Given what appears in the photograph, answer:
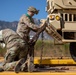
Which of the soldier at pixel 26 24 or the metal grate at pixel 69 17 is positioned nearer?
the soldier at pixel 26 24

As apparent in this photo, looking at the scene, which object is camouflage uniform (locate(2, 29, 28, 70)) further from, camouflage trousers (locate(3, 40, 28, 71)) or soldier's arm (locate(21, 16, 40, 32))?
soldier's arm (locate(21, 16, 40, 32))

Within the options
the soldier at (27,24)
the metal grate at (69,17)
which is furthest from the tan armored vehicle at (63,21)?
the soldier at (27,24)

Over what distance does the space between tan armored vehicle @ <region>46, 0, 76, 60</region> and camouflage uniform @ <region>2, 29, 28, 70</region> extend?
1932 mm

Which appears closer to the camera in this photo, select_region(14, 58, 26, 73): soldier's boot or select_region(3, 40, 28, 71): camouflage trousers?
select_region(14, 58, 26, 73): soldier's boot

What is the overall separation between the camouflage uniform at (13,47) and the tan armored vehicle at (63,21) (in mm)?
1932

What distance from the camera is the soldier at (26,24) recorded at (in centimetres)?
712

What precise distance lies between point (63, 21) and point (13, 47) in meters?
2.64

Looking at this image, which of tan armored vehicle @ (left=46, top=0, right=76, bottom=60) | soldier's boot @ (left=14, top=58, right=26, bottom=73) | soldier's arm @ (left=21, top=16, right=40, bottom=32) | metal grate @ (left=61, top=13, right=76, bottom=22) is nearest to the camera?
soldier's boot @ (left=14, top=58, right=26, bottom=73)

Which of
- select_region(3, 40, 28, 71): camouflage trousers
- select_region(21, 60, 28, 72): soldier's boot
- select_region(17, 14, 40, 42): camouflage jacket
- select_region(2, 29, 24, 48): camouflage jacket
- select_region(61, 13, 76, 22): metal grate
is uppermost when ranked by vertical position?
select_region(61, 13, 76, 22): metal grate

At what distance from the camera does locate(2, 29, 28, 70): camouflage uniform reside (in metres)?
7.11

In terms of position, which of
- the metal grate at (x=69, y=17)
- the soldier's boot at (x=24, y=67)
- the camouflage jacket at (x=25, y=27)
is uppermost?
the metal grate at (x=69, y=17)

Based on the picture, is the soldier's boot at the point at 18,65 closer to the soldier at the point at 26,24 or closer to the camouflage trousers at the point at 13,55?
the camouflage trousers at the point at 13,55

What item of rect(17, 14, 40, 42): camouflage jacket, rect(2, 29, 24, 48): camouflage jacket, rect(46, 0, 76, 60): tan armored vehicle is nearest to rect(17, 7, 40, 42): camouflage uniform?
rect(17, 14, 40, 42): camouflage jacket

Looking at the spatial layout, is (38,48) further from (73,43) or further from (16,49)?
(16,49)
